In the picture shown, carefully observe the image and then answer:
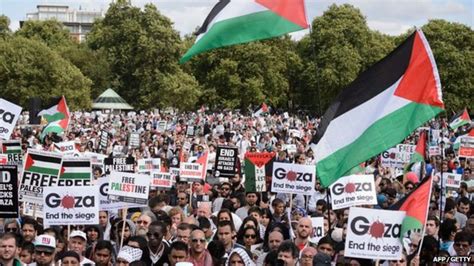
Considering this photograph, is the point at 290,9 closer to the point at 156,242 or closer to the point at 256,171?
the point at 156,242

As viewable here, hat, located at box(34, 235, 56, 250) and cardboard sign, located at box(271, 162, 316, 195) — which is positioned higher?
cardboard sign, located at box(271, 162, 316, 195)

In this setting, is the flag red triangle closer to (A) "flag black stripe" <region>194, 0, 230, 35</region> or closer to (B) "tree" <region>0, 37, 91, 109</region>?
(A) "flag black stripe" <region>194, 0, 230, 35</region>

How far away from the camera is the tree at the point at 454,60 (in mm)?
85812

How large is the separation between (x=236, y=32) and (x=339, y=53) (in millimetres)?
71951

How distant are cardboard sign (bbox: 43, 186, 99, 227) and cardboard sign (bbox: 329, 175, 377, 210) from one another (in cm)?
342

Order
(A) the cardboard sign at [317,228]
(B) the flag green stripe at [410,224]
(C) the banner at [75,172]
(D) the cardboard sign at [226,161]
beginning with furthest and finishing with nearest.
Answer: (D) the cardboard sign at [226,161]
(C) the banner at [75,172]
(A) the cardboard sign at [317,228]
(B) the flag green stripe at [410,224]

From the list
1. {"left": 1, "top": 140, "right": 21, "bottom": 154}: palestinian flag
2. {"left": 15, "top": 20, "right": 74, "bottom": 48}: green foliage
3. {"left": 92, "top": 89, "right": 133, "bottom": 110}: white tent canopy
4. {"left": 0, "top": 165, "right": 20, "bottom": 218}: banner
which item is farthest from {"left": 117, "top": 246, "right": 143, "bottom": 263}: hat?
{"left": 15, "top": 20, "right": 74, "bottom": 48}: green foliage

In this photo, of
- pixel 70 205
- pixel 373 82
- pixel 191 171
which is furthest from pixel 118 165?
pixel 373 82

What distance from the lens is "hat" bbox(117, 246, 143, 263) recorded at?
10.6 metres

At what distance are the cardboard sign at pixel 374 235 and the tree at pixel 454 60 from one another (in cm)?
7585

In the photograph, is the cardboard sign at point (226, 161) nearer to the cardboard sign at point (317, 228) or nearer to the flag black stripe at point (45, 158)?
the flag black stripe at point (45, 158)

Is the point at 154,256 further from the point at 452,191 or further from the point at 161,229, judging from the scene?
the point at 452,191

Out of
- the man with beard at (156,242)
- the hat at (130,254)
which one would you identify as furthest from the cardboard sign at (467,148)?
the hat at (130,254)

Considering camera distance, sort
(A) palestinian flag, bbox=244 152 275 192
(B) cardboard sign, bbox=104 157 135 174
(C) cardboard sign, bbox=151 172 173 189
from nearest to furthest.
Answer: (A) palestinian flag, bbox=244 152 275 192 < (C) cardboard sign, bbox=151 172 173 189 < (B) cardboard sign, bbox=104 157 135 174
